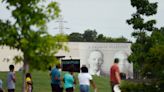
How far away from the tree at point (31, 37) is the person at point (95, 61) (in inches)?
2933

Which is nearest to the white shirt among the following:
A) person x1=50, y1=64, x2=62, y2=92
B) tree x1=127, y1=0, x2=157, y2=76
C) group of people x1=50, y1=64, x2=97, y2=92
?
group of people x1=50, y1=64, x2=97, y2=92

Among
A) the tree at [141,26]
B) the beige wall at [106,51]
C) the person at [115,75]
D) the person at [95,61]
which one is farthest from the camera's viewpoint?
the beige wall at [106,51]

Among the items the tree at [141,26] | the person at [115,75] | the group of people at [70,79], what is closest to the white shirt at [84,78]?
the group of people at [70,79]

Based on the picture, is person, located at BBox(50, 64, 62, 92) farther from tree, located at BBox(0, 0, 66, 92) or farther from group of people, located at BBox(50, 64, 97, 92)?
tree, located at BBox(0, 0, 66, 92)

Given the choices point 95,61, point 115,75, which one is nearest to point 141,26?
point 115,75

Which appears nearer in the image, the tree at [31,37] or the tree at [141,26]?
the tree at [31,37]

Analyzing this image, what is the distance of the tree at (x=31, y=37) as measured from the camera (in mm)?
17594

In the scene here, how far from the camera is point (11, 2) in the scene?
18.0 m

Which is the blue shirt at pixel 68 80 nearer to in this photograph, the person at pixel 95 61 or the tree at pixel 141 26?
the tree at pixel 141 26

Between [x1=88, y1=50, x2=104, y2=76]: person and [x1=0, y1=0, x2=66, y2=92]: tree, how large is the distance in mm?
74490

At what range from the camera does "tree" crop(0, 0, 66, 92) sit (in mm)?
17594

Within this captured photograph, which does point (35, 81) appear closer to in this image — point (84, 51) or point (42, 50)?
point (42, 50)

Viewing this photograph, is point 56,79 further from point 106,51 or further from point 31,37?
point 106,51

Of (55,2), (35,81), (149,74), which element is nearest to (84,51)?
(35,81)
